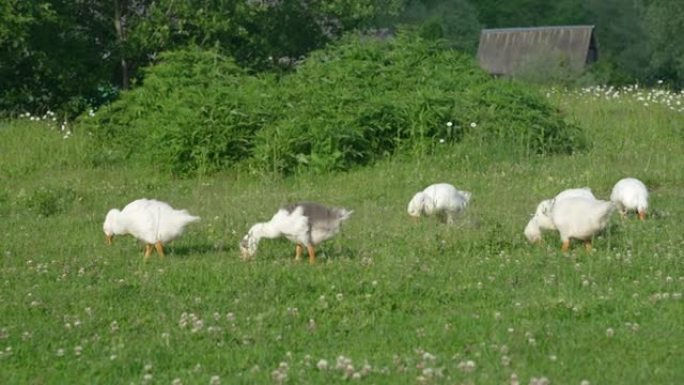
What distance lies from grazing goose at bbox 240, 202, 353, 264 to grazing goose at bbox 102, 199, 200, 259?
585 millimetres

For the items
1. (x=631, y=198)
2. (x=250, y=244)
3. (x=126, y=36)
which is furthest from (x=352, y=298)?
(x=126, y=36)

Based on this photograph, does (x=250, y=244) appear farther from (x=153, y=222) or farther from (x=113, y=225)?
(x=113, y=225)

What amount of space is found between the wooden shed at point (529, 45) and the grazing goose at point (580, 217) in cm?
3183

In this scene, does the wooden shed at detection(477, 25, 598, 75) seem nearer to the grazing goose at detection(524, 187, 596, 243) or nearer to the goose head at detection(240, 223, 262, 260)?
the grazing goose at detection(524, 187, 596, 243)

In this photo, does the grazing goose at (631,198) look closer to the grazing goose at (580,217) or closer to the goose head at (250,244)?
the grazing goose at (580,217)

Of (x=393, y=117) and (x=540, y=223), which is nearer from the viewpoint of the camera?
(x=540, y=223)

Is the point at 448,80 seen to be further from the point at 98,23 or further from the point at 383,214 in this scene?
the point at 98,23

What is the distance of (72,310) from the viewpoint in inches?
319

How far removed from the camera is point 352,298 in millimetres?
8172

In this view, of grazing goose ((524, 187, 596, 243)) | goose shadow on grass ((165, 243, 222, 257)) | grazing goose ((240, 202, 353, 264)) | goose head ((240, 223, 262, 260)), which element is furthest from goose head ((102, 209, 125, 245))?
grazing goose ((524, 187, 596, 243))

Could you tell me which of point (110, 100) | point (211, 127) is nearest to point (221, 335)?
point (211, 127)

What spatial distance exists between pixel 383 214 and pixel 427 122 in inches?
161

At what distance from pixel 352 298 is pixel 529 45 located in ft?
124

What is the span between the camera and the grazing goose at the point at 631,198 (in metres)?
11.6
